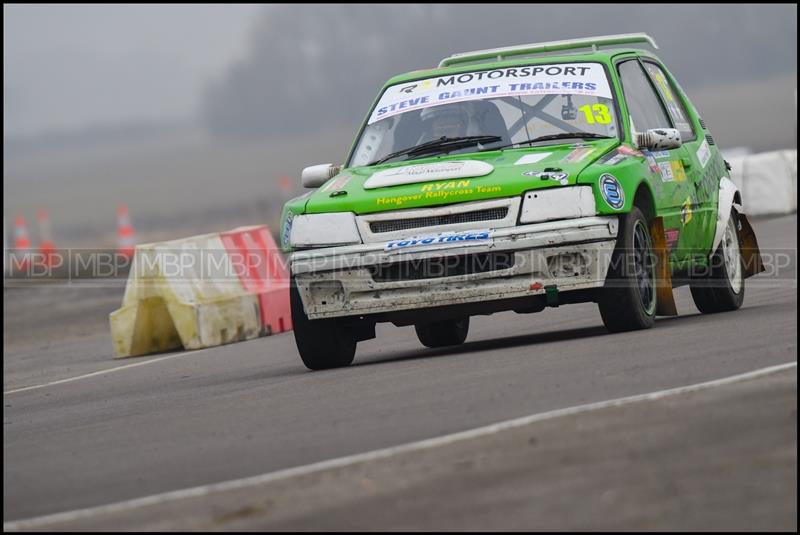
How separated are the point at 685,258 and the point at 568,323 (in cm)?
148

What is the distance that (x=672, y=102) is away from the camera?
11.8 m

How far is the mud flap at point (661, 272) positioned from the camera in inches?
399

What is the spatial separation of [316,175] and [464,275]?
1636 millimetres

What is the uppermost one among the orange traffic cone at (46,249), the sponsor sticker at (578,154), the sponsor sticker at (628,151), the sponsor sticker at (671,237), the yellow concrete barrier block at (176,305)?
the sponsor sticker at (578,154)

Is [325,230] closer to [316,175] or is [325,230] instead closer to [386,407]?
[316,175]

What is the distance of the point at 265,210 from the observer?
1688 inches

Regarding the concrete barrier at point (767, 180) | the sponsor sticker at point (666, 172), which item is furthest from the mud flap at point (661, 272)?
the concrete barrier at point (767, 180)

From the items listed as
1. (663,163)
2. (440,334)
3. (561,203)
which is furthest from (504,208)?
(440,334)

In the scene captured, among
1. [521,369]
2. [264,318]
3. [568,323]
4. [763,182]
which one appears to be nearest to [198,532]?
[521,369]

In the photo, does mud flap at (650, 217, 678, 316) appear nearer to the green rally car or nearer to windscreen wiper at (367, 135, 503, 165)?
the green rally car

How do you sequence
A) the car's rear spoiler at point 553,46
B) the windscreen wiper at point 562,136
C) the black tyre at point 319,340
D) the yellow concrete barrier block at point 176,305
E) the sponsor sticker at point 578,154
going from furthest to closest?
the yellow concrete barrier block at point 176,305
the car's rear spoiler at point 553,46
the windscreen wiper at point 562,136
the black tyre at point 319,340
the sponsor sticker at point 578,154

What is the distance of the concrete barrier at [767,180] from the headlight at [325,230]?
16.3m

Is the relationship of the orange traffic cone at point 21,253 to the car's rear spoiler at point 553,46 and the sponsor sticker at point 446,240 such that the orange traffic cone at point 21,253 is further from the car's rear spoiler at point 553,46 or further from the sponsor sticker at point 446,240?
the sponsor sticker at point 446,240

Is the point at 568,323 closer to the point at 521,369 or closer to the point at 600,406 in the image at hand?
the point at 521,369
